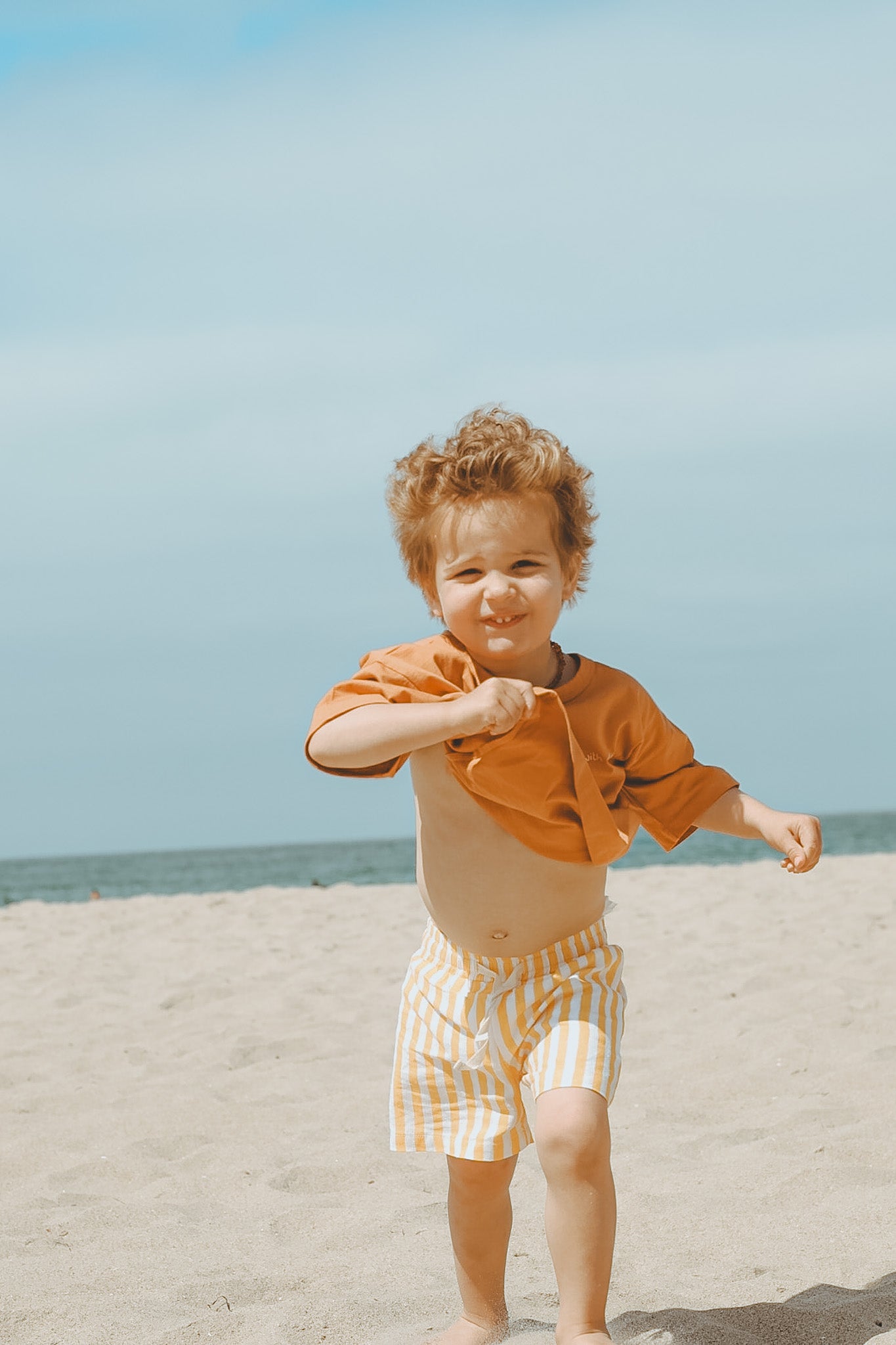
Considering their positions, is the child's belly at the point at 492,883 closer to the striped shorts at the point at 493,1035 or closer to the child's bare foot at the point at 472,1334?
the striped shorts at the point at 493,1035

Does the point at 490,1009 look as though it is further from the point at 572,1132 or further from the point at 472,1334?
the point at 472,1334

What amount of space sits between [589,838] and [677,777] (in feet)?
0.99

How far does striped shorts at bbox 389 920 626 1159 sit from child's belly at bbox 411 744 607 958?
4 centimetres

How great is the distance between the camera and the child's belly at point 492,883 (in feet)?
8.23

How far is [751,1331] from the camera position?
247 cm

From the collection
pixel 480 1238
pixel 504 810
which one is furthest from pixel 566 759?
pixel 480 1238

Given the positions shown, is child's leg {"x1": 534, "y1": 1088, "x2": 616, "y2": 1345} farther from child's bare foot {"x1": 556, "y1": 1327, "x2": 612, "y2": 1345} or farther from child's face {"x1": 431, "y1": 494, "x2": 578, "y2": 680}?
child's face {"x1": 431, "y1": 494, "x2": 578, "y2": 680}

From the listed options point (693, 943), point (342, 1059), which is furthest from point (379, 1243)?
point (693, 943)

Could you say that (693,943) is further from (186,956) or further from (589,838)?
(589,838)

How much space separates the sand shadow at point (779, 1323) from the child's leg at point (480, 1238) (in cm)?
24

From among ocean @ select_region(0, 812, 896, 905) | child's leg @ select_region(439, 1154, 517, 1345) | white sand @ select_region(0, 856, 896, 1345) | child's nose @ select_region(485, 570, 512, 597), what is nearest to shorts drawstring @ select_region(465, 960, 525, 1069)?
child's leg @ select_region(439, 1154, 517, 1345)

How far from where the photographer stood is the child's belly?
8.23 ft

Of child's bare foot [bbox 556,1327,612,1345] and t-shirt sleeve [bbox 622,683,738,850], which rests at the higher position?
t-shirt sleeve [bbox 622,683,738,850]

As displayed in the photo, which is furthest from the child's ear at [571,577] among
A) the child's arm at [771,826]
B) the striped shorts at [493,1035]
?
the striped shorts at [493,1035]
